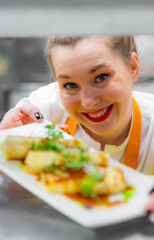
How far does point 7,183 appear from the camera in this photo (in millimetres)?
905

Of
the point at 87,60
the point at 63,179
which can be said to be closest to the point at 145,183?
the point at 63,179

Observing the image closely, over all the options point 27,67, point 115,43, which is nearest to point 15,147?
point 115,43

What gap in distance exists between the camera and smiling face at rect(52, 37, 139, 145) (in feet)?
3.52

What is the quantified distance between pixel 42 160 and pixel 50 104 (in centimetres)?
74

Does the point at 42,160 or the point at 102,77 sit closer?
the point at 42,160

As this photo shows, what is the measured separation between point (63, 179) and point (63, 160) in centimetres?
6

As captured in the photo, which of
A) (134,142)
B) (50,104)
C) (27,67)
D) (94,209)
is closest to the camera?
(94,209)

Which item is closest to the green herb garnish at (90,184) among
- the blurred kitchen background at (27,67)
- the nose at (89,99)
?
the nose at (89,99)

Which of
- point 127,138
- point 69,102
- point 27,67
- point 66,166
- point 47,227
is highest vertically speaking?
point 27,67

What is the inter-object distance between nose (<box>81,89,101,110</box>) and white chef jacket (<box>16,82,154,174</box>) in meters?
0.33

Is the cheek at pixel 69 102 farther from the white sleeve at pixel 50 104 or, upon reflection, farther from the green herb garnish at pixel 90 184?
the green herb garnish at pixel 90 184

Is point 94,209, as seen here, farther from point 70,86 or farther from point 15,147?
point 70,86

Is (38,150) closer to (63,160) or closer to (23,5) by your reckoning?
(63,160)

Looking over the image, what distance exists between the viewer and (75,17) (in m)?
0.54
